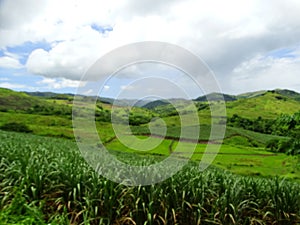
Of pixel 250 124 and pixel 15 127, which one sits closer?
pixel 15 127

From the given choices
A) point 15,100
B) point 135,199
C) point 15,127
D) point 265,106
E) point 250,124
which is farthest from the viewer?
point 15,100

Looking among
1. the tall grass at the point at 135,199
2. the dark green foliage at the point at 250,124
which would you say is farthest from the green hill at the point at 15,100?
the tall grass at the point at 135,199

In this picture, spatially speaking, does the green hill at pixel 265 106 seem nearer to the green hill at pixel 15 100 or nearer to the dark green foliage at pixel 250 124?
the dark green foliage at pixel 250 124

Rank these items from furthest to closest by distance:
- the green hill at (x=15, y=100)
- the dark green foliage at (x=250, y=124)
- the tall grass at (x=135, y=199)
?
1. the green hill at (x=15, y=100)
2. the dark green foliage at (x=250, y=124)
3. the tall grass at (x=135, y=199)

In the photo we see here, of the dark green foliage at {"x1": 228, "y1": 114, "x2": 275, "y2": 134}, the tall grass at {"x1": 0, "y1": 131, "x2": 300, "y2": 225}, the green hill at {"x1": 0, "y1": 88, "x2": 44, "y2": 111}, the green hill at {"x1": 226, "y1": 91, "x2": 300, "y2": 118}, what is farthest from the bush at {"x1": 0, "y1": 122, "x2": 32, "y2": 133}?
the tall grass at {"x1": 0, "y1": 131, "x2": 300, "y2": 225}

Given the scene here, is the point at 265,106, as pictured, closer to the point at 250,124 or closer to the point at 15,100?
the point at 250,124

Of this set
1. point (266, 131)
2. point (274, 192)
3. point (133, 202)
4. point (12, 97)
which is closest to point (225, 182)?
point (274, 192)

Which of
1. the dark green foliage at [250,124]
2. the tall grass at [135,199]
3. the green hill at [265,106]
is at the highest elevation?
A: the green hill at [265,106]

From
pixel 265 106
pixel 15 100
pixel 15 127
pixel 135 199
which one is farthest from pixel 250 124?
pixel 15 100

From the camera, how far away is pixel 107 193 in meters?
4.64

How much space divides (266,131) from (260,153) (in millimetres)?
10189

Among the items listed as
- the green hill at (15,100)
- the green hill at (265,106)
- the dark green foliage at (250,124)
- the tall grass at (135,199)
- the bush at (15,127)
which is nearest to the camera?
the tall grass at (135,199)

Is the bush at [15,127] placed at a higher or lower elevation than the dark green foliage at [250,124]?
lower

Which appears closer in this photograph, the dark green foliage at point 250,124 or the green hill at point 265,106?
the dark green foliage at point 250,124
